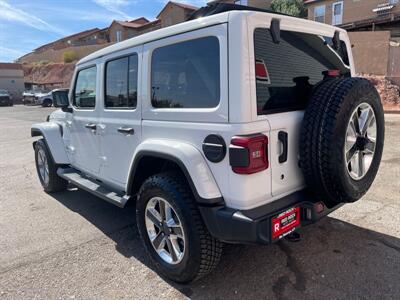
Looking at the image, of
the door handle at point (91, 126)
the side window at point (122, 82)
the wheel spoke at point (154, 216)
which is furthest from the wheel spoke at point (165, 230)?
the door handle at point (91, 126)

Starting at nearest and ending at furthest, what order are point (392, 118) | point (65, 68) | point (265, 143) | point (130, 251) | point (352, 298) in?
point (265, 143), point (352, 298), point (130, 251), point (392, 118), point (65, 68)

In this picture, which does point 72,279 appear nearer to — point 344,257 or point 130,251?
point 130,251

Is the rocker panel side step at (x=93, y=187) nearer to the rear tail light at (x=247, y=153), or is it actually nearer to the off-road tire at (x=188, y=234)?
the off-road tire at (x=188, y=234)

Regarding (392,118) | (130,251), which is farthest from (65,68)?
(130,251)

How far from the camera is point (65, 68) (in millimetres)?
48312

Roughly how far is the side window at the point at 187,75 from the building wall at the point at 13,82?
47.0 m

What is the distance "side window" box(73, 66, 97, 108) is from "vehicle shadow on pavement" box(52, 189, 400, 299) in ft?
5.20

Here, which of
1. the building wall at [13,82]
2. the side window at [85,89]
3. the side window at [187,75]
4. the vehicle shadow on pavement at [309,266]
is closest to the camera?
the side window at [187,75]

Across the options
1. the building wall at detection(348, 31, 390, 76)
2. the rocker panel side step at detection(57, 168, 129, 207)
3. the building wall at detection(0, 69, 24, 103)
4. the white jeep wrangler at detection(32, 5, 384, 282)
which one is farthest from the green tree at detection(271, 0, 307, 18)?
the building wall at detection(0, 69, 24, 103)

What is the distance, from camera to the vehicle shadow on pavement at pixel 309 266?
2625 millimetres

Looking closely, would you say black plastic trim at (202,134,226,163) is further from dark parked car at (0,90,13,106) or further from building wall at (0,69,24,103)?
building wall at (0,69,24,103)

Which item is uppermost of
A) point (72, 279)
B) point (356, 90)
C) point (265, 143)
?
point (356, 90)

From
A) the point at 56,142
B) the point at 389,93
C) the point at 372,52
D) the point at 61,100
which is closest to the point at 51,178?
the point at 56,142

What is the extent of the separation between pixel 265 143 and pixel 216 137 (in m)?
0.34
